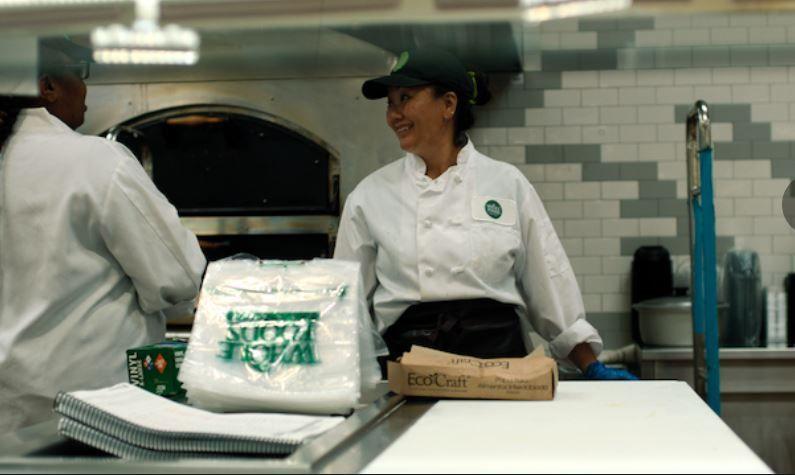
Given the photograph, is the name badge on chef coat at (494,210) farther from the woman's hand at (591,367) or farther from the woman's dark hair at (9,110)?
the woman's dark hair at (9,110)

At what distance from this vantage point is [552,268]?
259cm

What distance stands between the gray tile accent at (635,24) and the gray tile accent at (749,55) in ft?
1.30

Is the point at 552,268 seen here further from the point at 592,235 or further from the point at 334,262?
the point at 592,235

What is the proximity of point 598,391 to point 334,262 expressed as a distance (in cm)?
52

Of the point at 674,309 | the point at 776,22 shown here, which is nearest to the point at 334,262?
the point at 674,309

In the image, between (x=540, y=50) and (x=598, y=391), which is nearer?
(x=598, y=391)

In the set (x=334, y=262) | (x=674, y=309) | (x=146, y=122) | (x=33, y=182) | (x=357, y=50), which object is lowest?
(x=674, y=309)

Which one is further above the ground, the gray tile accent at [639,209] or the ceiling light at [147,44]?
the ceiling light at [147,44]

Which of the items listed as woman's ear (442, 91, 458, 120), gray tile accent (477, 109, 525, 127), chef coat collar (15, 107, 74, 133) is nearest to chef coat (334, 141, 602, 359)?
woman's ear (442, 91, 458, 120)

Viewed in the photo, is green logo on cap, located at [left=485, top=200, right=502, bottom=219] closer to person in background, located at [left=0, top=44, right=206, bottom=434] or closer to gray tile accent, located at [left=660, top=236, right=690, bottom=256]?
person in background, located at [left=0, top=44, right=206, bottom=434]

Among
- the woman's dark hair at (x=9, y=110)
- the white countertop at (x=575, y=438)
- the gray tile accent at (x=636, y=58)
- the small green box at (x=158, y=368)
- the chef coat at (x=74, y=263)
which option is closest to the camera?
the white countertop at (x=575, y=438)

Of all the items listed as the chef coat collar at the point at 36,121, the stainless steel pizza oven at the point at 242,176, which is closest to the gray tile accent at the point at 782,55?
Result: the stainless steel pizza oven at the point at 242,176

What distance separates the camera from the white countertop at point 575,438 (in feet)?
3.60

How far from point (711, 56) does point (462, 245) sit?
2645 mm
